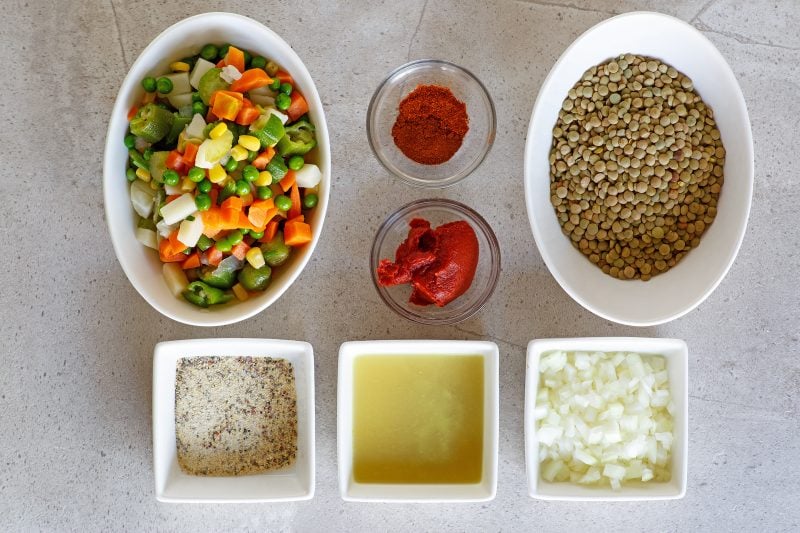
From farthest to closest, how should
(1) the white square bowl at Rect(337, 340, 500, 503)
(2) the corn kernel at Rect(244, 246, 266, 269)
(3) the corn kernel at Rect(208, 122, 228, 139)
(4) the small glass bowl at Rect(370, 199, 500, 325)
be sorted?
(4) the small glass bowl at Rect(370, 199, 500, 325) < (1) the white square bowl at Rect(337, 340, 500, 503) < (2) the corn kernel at Rect(244, 246, 266, 269) < (3) the corn kernel at Rect(208, 122, 228, 139)

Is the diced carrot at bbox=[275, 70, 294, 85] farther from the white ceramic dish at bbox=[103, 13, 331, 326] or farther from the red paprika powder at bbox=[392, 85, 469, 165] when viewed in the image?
the red paprika powder at bbox=[392, 85, 469, 165]

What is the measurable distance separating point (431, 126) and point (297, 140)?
0.40 m

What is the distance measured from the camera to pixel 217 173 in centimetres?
164

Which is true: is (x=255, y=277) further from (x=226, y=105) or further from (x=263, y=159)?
(x=226, y=105)

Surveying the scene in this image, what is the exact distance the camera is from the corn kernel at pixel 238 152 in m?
1.64

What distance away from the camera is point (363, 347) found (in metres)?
1.84

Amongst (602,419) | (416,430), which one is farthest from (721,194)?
(416,430)

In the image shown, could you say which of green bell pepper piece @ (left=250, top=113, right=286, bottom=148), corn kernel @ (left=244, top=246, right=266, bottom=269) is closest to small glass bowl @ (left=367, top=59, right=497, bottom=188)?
green bell pepper piece @ (left=250, top=113, right=286, bottom=148)

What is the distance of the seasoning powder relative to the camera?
192 centimetres

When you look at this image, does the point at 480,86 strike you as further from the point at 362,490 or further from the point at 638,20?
the point at 362,490

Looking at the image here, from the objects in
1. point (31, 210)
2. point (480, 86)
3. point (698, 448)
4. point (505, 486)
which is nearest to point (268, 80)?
point (480, 86)

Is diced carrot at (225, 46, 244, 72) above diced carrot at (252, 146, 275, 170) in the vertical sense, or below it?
above

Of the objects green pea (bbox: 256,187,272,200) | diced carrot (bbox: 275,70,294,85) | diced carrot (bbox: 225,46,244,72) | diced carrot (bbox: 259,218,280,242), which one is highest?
diced carrot (bbox: 225,46,244,72)

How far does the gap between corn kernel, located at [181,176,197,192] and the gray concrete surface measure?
0.45m
